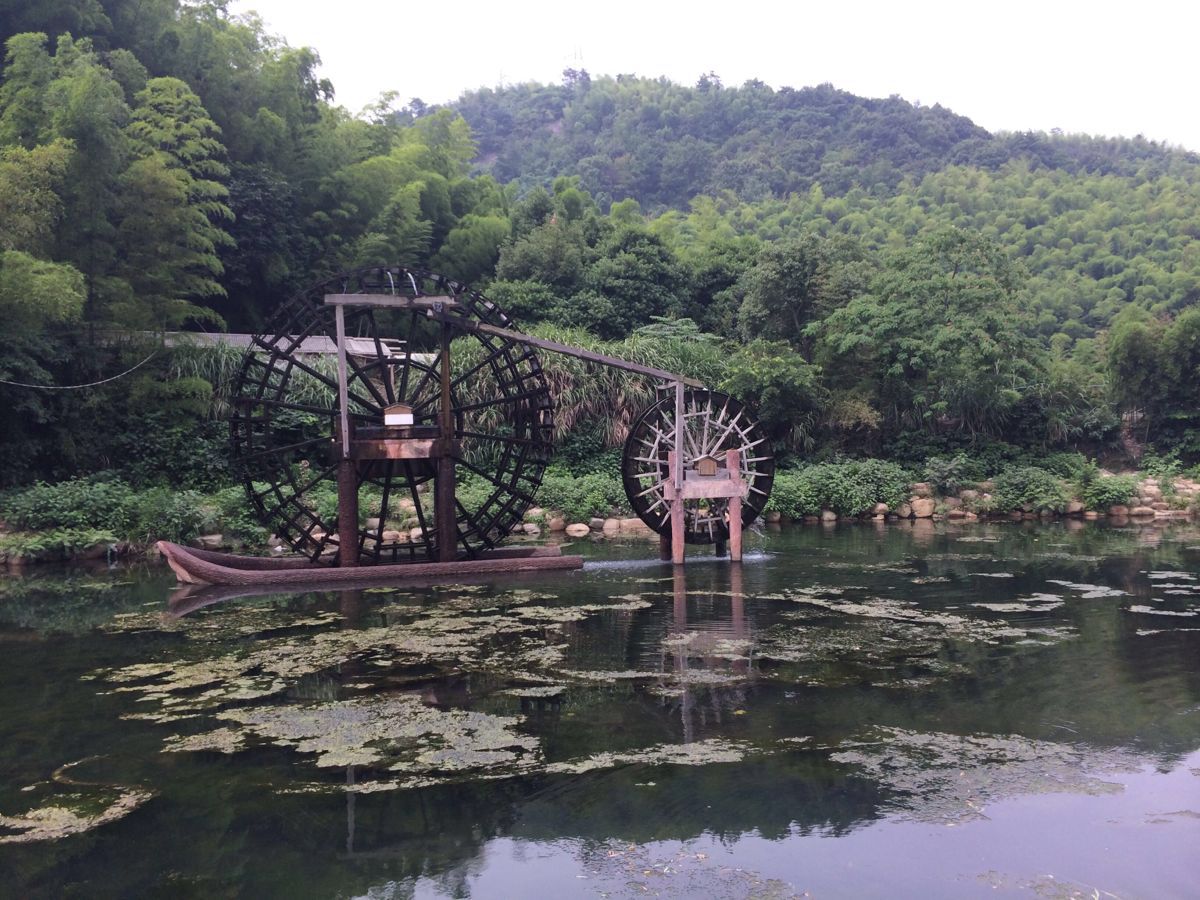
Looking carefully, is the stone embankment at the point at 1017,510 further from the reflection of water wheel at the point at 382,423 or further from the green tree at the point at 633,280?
the green tree at the point at 633,280

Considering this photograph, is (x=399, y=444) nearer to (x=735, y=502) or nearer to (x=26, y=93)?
(x=735, y=502)

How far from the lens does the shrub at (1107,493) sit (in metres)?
22.9

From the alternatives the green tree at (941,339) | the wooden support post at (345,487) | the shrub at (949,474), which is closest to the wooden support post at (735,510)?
the wooden support post at (345,487)

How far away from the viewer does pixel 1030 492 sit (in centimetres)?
2317

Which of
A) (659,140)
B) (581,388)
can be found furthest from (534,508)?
(659,140)

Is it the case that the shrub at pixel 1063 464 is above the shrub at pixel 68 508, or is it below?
above

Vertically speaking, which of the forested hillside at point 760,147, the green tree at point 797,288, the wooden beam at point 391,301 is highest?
the forested hillside at point 760,147

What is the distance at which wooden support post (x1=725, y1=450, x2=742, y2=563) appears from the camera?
52.0ft

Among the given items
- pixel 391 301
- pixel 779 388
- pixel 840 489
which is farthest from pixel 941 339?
pixel 391 301

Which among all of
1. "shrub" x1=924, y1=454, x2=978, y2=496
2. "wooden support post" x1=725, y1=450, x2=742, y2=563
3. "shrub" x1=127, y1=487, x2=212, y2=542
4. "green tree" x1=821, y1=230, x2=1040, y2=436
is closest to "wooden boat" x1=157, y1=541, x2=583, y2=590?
"wooden support post" x1=725, y1=450, x2=742, y2=563

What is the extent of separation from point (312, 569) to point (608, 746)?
7638 millimetres

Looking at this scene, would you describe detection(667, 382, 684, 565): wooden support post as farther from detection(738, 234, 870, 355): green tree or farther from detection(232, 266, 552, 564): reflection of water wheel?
detection(738, 234, 870, 355): green tree

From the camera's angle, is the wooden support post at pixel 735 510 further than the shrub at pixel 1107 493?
No

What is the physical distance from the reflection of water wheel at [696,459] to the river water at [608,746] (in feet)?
11.4
